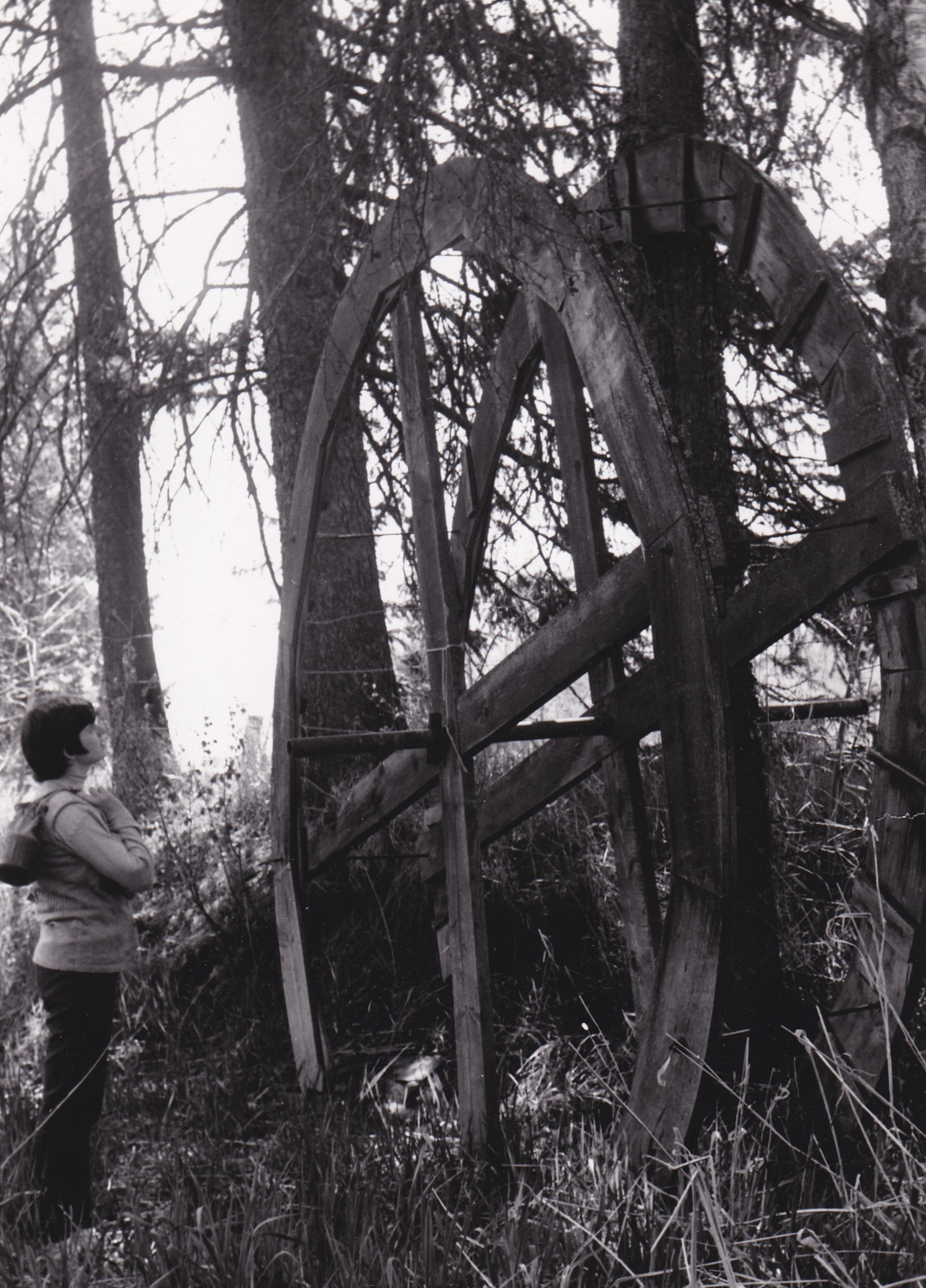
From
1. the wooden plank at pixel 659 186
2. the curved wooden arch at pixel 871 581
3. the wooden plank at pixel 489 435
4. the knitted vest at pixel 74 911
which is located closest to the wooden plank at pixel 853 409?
the curved wooden arch at pixel 871 581

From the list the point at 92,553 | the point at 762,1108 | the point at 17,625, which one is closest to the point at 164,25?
the point at 762,1108

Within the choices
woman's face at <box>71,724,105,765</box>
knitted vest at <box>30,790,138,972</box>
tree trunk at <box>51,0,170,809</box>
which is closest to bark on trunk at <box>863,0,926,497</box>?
woman's face at <box>71,724,105,765</box>

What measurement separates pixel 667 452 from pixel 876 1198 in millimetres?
1870

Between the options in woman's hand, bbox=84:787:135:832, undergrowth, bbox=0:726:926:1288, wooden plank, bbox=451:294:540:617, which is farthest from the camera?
wooden plank, bbox=451:294:540:617

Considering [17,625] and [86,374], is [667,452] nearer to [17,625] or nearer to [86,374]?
[86,374]

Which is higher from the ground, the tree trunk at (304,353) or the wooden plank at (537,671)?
the tree trunk at (304,353)

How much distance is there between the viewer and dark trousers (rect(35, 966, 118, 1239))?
3.57 meters

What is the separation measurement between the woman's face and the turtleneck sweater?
83 mm

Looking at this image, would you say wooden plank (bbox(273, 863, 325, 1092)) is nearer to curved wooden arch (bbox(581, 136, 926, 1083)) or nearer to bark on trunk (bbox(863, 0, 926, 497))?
curved wooden arch (bbox(581, 136, 926, 1083))

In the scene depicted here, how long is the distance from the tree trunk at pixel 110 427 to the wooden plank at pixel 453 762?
2503 millimetres

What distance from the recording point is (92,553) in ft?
63.6

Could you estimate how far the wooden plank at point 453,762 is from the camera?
350 cm

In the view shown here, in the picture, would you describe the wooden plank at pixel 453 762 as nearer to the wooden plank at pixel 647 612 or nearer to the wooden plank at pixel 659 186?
the wooden plank at pixel 647 612

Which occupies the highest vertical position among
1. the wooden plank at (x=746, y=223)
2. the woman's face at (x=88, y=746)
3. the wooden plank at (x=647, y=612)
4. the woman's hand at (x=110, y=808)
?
the wooden plank at (x=746, y=223)
